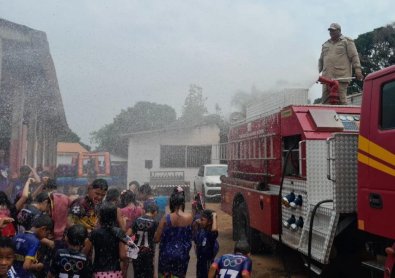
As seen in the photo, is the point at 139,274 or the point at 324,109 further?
the point at 324,109

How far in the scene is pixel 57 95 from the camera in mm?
12523

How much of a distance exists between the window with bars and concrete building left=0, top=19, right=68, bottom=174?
8940 millimetres

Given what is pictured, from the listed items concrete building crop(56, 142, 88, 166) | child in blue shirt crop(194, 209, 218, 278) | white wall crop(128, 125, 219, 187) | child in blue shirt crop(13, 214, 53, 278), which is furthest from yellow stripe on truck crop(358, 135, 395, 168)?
concrete building crop(56, 142, 88, 166)

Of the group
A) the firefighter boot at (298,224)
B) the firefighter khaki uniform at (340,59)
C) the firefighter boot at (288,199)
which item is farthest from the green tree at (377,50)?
the firefighter boot at (298,224)

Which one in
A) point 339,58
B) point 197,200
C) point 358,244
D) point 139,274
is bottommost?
point 139,274

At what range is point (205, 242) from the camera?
4.70 meters

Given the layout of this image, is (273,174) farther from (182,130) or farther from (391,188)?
(182,130)

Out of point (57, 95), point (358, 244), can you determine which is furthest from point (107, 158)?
point (358, 244)

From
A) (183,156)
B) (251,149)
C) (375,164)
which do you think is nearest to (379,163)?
(375,164)

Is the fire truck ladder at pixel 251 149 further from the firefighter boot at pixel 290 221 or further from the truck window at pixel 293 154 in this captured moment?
the firefighter boot at pixel 290 221

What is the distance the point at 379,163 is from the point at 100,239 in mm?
2538

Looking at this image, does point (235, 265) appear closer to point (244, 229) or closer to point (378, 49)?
point (244, 229)

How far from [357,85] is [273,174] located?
7786 millimetres

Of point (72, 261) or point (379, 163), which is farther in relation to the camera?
point (379, 163)
